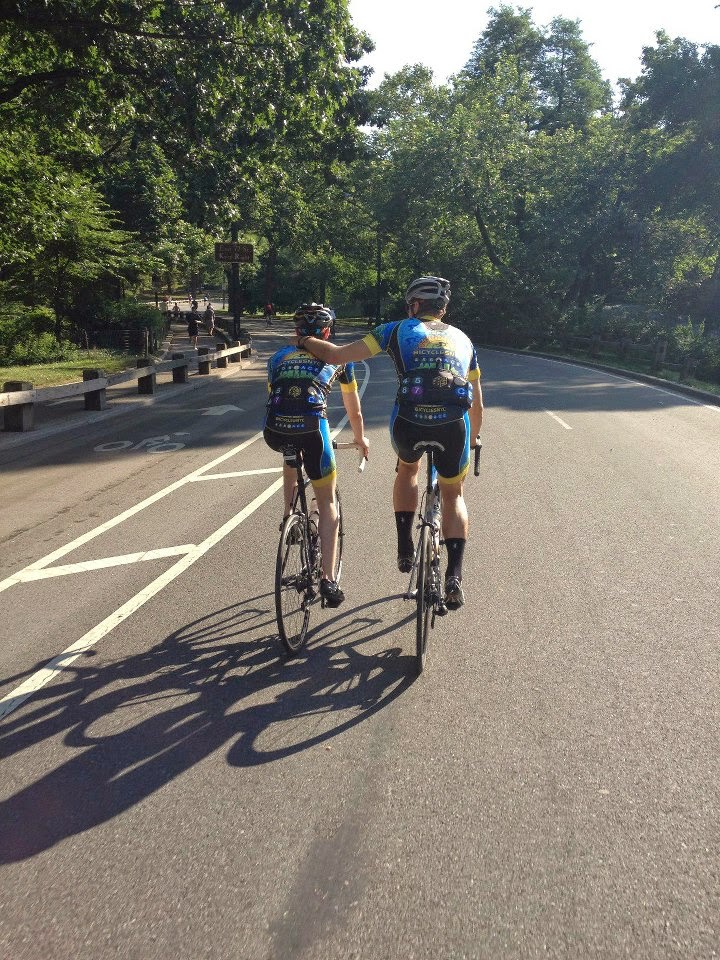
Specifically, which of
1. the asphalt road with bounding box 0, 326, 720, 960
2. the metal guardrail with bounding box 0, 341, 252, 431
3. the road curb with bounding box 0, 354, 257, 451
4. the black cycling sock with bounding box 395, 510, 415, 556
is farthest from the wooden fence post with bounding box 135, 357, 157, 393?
the black cycling sock with bounding box 395, 510, 415, 556

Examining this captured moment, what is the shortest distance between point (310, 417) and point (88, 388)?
1159 cm

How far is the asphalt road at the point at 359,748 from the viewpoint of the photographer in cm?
283

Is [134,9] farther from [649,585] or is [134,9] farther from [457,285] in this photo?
[457,285]

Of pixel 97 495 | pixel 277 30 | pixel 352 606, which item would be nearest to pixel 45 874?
pixel 352 606

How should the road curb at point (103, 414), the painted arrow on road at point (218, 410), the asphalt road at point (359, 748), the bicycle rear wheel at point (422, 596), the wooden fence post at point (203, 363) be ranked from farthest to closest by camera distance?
the wooden fence post at point (203, 363)
the painted arrow on road at point (218, 410)
the road curb at point (103, 414)
the bicycle rear wheel at point (422, 596)
the asphalt road at point (359, 748)

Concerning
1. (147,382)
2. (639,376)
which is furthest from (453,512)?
(639,376)

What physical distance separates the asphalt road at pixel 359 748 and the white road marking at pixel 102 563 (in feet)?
0.15

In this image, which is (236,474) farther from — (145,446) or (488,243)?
(488,243)

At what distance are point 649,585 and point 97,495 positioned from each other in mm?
5912

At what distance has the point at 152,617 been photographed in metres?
5.59

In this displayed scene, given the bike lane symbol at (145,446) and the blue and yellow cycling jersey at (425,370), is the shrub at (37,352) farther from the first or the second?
the blue and yellow cycling jersey at (425,370)

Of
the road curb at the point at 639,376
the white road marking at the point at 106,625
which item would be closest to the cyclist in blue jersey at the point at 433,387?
the white road marking at the point at 106,625

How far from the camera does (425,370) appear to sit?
4.88 meters

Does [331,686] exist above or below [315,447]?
below
